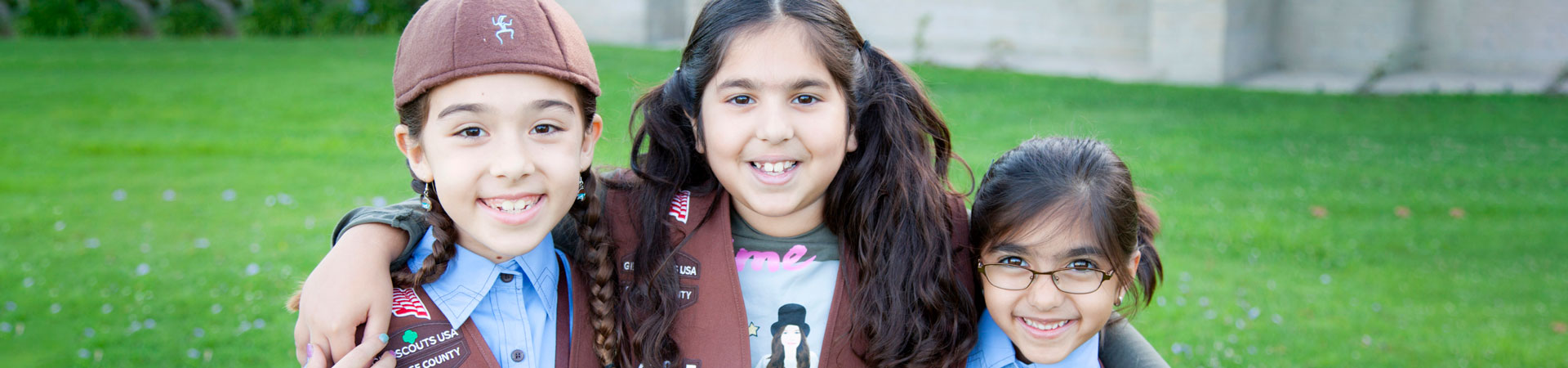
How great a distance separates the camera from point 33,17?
14.8m

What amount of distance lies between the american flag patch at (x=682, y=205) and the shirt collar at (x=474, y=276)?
28 centimetres

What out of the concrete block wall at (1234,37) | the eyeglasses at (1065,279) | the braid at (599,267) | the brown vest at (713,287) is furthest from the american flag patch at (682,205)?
the concrete block wall at (1234,37)

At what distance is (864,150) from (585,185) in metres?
0.62

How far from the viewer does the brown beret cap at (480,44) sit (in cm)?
202

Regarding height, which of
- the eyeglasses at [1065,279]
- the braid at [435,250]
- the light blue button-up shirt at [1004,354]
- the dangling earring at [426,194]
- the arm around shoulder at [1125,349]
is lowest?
the arm around shoulder at [1125,349]

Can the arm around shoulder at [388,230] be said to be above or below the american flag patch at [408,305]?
above

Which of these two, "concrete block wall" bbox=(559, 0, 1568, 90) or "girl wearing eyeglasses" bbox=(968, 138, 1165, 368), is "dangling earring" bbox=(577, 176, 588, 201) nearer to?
"girl wearing eyeglasses" bbox=(968, 138, 1165, 368)

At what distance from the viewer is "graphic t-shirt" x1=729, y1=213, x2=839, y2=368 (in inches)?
92.9

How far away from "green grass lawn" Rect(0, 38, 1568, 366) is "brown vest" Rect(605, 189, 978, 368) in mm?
545

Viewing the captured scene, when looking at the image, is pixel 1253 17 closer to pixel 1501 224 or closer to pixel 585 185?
pixel 1501 224

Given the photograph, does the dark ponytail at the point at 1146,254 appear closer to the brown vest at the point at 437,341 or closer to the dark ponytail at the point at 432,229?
the brown vest at the point at 437,341

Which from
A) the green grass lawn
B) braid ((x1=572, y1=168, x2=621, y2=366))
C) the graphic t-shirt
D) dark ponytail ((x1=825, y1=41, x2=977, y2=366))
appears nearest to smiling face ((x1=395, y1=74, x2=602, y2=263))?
braid ((x1=572, y1=168, x2=621, y2=366))

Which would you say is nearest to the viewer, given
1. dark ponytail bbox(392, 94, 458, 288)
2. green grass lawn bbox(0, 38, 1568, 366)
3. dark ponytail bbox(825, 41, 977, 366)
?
dark ponytail bbox(392, 94, 458, 288)

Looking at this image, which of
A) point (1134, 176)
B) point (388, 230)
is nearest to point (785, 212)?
point (388, 230)
